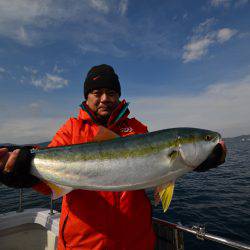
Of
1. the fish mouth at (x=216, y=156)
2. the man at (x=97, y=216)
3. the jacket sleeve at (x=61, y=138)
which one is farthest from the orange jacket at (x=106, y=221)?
the fish mouth at (x=216, y=156)

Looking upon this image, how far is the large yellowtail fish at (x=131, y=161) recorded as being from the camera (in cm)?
390

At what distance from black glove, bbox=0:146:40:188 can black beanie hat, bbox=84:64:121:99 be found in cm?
212

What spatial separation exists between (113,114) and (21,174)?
7.13 feet

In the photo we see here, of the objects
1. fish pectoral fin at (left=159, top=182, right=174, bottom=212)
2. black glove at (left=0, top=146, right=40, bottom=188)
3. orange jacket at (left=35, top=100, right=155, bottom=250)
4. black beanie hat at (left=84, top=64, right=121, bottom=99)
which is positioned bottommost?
orange jacket at (left=35, top=100, right=155, bottom=250)

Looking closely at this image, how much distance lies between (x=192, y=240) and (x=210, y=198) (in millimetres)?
8838

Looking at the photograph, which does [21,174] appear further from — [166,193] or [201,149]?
[201,149]

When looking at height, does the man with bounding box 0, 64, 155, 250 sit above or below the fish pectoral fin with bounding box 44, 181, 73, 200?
below

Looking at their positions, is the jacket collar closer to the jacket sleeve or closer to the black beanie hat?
the jacket sleeve

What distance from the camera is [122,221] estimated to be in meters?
4.09

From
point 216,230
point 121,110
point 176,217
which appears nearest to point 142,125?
point 121,110

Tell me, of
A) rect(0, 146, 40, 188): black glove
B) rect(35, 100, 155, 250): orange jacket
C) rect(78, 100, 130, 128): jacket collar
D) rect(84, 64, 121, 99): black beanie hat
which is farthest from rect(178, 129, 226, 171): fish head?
rect(0, 146, 40, 188): black glove

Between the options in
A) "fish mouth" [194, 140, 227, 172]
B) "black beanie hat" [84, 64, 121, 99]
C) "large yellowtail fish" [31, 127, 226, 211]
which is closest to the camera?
"large yellowtail fish" [31, 127, 226, 211]

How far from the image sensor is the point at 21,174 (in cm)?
416

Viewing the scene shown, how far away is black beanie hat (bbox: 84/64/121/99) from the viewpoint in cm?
553
